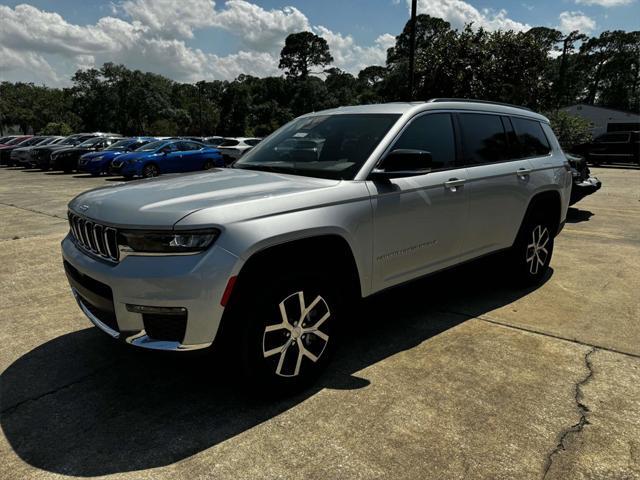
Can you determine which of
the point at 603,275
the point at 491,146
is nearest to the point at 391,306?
the point at 491,146

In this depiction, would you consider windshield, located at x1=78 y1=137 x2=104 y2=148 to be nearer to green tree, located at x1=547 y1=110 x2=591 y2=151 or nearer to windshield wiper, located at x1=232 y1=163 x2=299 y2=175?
windshield wiper, located at x1=232 y1=163 x2=299 y2=175

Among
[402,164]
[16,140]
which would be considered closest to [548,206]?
[402,164]

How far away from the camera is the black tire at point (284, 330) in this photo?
2.62 m

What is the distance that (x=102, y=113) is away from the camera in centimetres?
6219

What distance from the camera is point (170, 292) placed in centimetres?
242

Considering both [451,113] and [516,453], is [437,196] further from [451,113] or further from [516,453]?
[516,453]

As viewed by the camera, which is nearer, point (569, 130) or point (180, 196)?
point (180, 196)

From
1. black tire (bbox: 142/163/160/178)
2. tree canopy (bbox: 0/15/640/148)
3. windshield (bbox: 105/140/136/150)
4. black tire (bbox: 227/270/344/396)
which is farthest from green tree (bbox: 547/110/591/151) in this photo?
black tire (bbox: 227/270/344/396)

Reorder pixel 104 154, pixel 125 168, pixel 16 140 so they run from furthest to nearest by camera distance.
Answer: pixel 16 140 < pixel 104 154 < pixel 125 168

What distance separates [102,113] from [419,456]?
225 feet

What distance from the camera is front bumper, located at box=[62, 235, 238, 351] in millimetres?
2424

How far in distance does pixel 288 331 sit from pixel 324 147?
4.97 feet

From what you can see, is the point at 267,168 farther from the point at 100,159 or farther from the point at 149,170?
the point at 100,159

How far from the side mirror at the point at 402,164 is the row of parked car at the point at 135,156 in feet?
40.0
